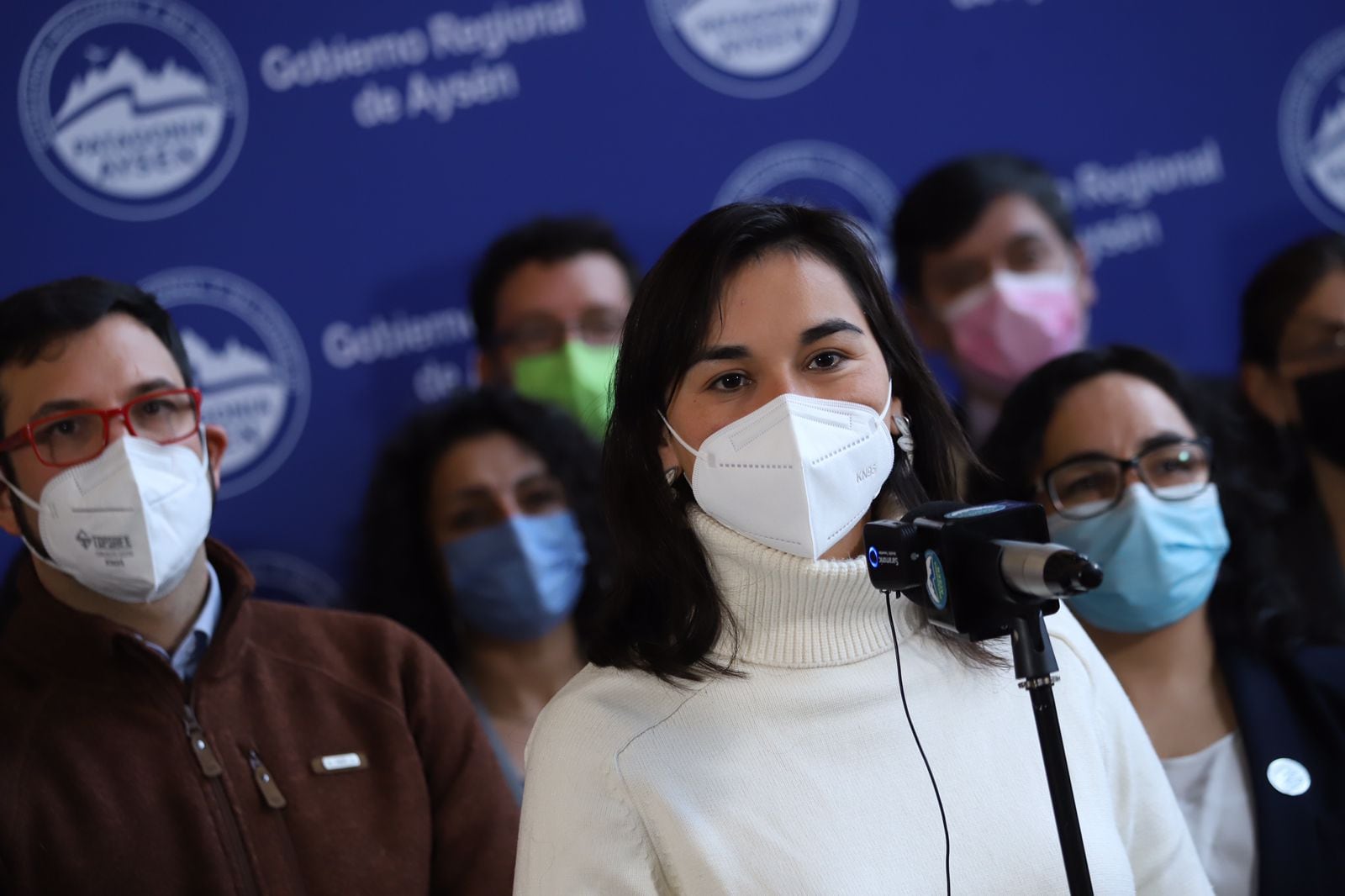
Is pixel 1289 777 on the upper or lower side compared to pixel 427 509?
lower

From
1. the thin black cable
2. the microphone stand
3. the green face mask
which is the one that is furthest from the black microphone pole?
the green face mask

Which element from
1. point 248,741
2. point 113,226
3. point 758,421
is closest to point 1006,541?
point 758,421

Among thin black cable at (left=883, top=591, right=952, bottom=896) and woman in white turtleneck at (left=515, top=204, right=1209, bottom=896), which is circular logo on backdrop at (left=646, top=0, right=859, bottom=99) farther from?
thin black cable at (left=883, top=591, right=952, bottom=896)

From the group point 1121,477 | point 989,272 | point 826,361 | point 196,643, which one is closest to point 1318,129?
point 989,272

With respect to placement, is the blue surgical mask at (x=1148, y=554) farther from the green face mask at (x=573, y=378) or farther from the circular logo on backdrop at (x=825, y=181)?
the circular logo on backdrop at (x=825, y=181)

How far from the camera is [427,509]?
11.8ft

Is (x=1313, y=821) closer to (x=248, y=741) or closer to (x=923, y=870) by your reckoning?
(x=923, y=870)

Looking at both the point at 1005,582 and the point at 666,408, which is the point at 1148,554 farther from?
the point at 1005,582

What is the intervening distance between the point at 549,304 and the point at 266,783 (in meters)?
1.74

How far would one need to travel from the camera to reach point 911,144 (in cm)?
427

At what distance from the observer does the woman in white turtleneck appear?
1.99 metres

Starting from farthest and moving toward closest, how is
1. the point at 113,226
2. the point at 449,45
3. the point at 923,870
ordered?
the point at 449,45, the point at 113,226, the point at 923,870

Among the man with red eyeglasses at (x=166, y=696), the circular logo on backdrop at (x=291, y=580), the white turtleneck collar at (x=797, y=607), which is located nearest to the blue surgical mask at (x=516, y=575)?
the circular logo on backdrop at (x=291, y=580)

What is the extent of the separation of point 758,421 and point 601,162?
2.11 m
